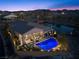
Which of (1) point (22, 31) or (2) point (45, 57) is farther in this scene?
(1) point (22, 31)

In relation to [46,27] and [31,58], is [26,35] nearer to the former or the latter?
[46,27]

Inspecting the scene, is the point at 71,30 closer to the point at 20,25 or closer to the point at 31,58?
the point at 20,25

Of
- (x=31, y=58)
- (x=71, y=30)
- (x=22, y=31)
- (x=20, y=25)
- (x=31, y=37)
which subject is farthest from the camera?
(x=71, y=30)

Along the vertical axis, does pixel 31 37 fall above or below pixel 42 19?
below

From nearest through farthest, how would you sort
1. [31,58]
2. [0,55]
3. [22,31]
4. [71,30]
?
[0,55] → [31,58] → [22,31] → [71,30]

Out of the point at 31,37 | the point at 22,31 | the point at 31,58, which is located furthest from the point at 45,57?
the point at 22,31

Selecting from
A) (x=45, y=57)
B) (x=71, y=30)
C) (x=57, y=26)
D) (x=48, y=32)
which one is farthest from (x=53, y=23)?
(x=45, y=57)

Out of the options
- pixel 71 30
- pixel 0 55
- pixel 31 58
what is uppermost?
pixel 0 55

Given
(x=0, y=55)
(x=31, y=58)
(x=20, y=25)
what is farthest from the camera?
(x=20, y=25)

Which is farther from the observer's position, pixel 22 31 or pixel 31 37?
pixel 22 31
